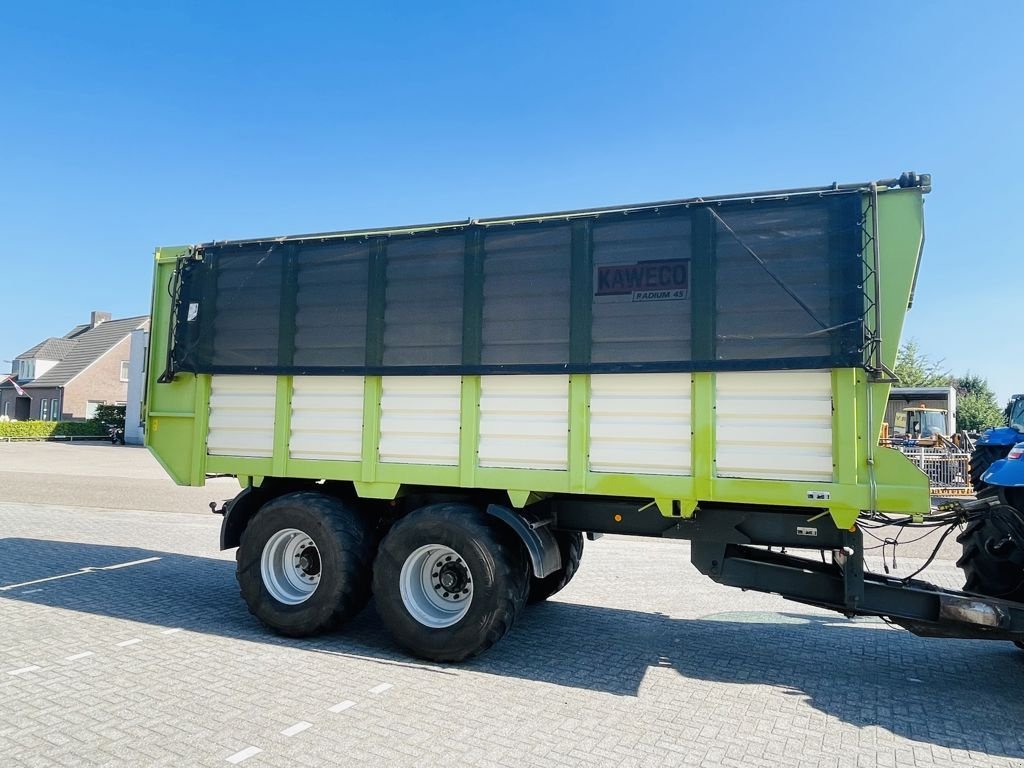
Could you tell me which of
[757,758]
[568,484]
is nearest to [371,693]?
[568,484]

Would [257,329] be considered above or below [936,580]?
above

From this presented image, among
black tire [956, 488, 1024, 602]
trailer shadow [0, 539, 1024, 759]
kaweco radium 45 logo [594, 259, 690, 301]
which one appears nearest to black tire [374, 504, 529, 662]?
trailer shadow [0, 539, 1024, 759]

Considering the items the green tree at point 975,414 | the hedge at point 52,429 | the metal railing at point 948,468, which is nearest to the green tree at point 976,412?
the green tree at point 975,414

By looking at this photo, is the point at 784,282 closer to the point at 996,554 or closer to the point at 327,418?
the point at 996,554

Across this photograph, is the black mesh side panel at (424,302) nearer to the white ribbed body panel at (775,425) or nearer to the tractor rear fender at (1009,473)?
the white ribbed body panel at (775,425)

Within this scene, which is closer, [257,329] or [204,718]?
[204,718]

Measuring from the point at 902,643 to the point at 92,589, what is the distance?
8054 mm

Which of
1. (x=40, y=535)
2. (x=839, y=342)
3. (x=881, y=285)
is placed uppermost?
(x=881, y=285)

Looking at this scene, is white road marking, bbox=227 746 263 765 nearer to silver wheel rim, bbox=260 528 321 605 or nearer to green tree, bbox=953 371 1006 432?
silver wheel rim, bbox=260 528 321 605

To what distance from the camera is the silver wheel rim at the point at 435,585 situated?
5.23m

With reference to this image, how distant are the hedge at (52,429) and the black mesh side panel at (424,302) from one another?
42.0 meters

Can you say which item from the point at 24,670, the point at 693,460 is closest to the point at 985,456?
the point at 693,460

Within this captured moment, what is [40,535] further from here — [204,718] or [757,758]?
[757,758]

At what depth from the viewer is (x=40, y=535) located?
10336 mm
